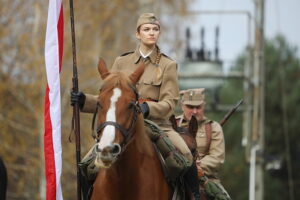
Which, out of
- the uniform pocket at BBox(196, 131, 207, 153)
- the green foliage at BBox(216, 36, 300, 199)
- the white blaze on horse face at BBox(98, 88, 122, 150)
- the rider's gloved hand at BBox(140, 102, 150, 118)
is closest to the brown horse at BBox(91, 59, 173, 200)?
the white blaze on horse face at BBox(98, 88, 122, 150)

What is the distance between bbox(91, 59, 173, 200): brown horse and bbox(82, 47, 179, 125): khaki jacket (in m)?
0.52

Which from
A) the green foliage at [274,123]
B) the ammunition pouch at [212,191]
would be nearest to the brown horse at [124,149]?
the ammunition pouch at [212,191]

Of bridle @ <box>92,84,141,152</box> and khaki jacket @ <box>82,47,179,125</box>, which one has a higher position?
khaki jacket @ <box>82,47,179,125</box>

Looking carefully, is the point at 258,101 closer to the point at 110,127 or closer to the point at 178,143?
the point at 178,143

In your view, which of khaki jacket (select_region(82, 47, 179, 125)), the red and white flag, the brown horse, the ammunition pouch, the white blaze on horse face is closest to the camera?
the white blaze on horse face

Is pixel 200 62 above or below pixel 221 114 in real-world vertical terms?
above

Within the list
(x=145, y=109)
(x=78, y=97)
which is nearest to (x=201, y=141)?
(x=145, y=109)

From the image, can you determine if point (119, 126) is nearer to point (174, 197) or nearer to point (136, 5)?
point (174, 197)

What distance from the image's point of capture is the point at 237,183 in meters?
45.9

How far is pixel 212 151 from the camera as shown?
514 inches

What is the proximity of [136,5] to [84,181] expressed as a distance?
129 feet

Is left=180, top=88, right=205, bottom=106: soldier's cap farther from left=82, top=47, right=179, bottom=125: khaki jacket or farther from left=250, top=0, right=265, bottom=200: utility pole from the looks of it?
left=250, top=0, right=265, bottom=200: utility pole

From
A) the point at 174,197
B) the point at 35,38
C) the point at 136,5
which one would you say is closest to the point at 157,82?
the point at 174,197

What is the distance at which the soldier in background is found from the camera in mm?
12852
